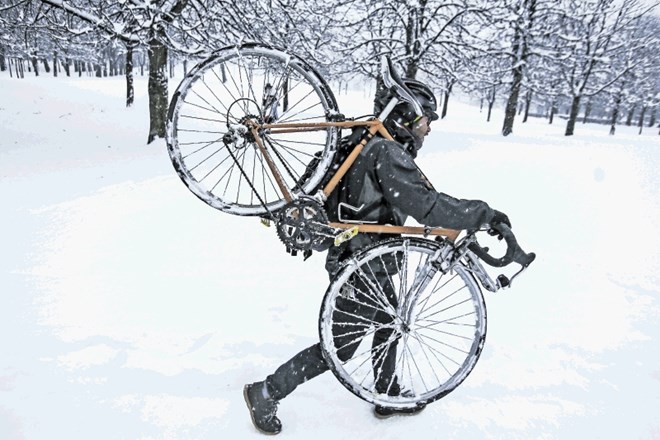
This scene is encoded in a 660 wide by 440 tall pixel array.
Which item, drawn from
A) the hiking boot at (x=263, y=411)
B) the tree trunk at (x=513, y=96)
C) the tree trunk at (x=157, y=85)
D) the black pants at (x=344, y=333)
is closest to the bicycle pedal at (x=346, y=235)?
the black pants at (x=344, y=333)

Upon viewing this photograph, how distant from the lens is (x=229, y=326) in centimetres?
363

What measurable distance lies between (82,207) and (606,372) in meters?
6.98

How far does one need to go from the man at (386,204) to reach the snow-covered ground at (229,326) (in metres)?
0.26

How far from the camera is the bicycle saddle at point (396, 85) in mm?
2211

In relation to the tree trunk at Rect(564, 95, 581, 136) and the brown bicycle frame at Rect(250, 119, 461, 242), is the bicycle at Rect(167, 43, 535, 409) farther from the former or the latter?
the tree trunk at Rect(564, 95, 581, 136)

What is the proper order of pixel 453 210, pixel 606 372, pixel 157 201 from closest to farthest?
pixel 453 210
pixel 606 372
pixel 157 201

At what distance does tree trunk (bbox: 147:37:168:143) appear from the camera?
35.8ft

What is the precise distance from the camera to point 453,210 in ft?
6.81

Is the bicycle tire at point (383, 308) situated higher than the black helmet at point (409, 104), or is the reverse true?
the black helmet at point (409, 104)

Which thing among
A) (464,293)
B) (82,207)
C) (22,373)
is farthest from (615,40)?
(22,373)

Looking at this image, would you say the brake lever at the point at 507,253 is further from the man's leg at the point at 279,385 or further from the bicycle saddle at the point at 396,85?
the man's leg at the point at 279,385

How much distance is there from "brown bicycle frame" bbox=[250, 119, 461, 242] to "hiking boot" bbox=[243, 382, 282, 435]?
1.14m

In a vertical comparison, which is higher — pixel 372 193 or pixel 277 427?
pixel 372 193

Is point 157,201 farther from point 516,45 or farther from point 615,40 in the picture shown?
point 615,40
